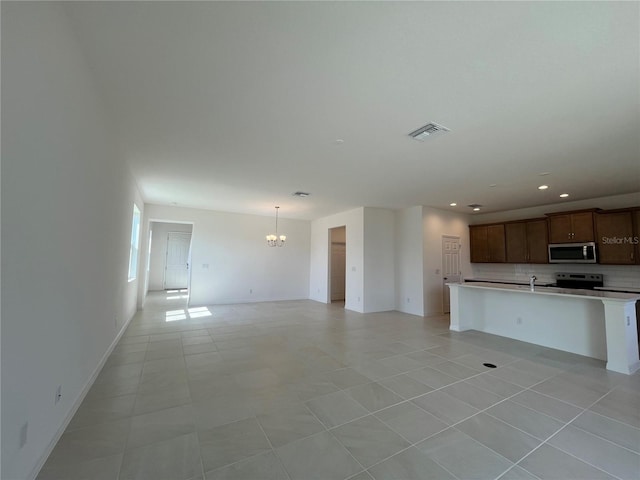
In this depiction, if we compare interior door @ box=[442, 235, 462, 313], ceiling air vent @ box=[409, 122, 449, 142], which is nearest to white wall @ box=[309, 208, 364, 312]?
interior door @ box=[442, 235, 462, 313]

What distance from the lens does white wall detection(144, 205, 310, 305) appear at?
7816mm

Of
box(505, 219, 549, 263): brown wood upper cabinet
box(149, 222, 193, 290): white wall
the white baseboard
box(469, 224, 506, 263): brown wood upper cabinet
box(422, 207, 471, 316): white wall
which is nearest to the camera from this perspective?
the white baseboard

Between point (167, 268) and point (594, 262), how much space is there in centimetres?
1349

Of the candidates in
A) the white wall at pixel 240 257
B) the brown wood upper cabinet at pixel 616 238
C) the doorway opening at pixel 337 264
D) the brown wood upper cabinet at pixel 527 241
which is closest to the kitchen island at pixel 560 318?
the brown wood upper cabinet at pixel 616 238

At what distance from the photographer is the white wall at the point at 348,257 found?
722 cm

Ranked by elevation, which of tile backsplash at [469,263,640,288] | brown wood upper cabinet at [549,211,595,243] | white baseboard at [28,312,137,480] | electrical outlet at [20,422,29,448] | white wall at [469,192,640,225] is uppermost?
white wall at [469,192,640,225]

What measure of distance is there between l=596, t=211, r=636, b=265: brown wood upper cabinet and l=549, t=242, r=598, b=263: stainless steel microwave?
141 millimetres

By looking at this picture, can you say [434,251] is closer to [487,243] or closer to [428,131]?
[487,243]

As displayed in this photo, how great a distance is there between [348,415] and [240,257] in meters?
6.75

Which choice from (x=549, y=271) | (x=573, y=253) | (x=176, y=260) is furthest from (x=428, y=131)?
(x=176, y=260)

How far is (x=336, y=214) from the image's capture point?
837cm

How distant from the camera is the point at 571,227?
18.9 ft

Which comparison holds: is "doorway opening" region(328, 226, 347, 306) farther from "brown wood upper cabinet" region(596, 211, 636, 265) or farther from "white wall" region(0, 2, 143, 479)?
"white wall" region(0, 2, 143, 479)

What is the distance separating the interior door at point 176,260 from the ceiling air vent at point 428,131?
1094cm
